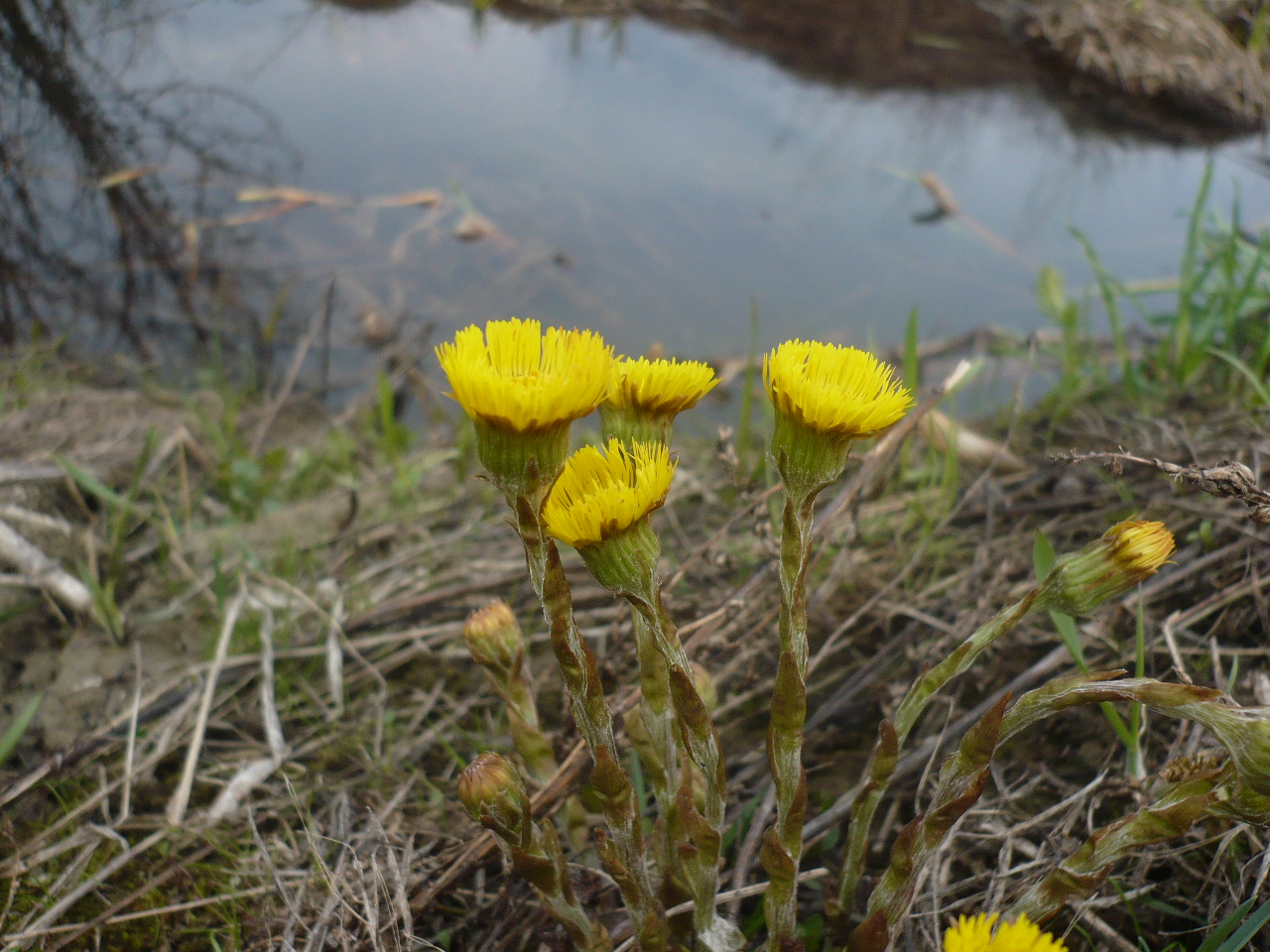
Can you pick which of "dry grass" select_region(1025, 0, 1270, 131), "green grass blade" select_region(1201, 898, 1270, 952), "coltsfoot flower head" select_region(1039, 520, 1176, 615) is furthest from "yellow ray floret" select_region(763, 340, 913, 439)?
"dry grass" select_region(1025, 0, 1270, 131)

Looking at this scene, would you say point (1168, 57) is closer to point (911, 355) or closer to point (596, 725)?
point (911, 355)

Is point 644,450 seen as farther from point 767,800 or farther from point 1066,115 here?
point 1066,115

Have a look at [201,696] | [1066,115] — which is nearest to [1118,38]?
[1066,115]

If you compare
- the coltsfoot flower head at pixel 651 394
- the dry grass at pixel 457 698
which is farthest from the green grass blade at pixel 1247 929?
the coltsfoot flower head at pixel 651 394

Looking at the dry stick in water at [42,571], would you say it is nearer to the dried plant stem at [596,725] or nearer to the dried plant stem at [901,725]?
the dried plant stem at [596,725]

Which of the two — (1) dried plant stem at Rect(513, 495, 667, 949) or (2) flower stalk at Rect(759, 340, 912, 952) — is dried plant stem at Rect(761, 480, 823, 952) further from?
→ (1) dried plant stem at Rect(513, 495, 667, 949)

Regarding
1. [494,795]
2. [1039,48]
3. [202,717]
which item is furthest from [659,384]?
[1039,48]
